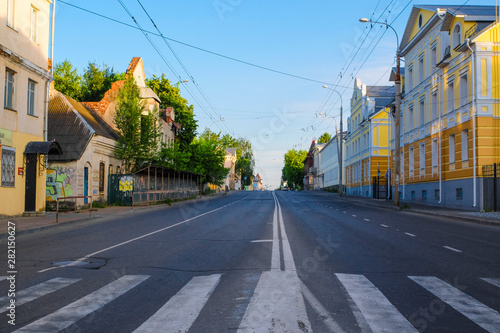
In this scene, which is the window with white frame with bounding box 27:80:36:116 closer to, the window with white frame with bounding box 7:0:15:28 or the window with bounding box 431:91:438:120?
the window with white frame with bounding box 7:0:15:28

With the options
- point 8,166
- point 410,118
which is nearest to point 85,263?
point 8,166

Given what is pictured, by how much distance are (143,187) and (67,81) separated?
19602 mm

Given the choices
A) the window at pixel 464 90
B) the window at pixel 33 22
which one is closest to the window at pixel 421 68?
the window at pixel 464 90

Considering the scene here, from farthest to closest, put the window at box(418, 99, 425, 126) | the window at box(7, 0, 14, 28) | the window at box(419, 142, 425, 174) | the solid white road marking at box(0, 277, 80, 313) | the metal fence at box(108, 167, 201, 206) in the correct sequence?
the window at box(418, 99, 425, 126) → the window at box(419, 142, 425, 174) → the metal fence at box(108, 167, 201, 206) → the window at box(7, 0, 14, 28) → the solid white road marking at box(0, 277, 80, 313)

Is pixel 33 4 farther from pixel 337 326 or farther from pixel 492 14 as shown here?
pixel 492 14

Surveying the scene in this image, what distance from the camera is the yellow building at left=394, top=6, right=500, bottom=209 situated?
960 inches

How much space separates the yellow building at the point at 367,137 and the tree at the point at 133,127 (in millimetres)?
23677

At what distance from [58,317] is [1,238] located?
9.28m

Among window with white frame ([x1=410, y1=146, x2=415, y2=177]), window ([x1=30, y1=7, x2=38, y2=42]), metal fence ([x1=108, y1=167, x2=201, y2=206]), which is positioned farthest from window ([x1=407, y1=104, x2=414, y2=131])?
window ([x1=30, y1=7, x2=38, y2=42])

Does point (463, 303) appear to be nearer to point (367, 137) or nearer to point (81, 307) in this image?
point (81, 307)

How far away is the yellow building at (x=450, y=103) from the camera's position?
960 inches

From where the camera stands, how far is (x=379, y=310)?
5.12m

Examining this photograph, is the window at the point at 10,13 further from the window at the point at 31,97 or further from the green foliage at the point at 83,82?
the green foliage at the point at 83,82

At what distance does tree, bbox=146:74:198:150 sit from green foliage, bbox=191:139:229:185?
4.10 ft
